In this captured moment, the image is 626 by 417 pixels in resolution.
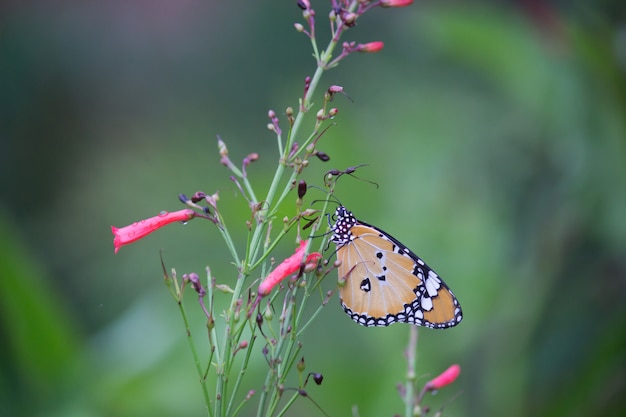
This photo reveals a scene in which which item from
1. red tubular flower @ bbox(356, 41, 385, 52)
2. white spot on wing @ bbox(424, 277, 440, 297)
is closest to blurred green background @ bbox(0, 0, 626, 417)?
white spot on wing @ bbox(424, 277, 440, 297)

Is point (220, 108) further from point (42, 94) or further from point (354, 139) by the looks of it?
point (354, 139)

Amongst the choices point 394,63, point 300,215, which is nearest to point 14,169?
point 394,63

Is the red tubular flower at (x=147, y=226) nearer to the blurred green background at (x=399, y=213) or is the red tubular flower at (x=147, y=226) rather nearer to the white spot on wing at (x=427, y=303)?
the blurred green background at (x=399, y=213)

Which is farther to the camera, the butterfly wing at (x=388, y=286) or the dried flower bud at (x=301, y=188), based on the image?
Result: the butterfly wing at (x=388, y=286)

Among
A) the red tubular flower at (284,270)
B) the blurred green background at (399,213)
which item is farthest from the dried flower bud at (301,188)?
the blurred green background at (399,213)

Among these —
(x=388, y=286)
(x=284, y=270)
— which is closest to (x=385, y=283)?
(x=388, y=286)
